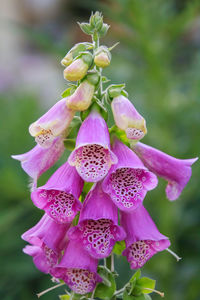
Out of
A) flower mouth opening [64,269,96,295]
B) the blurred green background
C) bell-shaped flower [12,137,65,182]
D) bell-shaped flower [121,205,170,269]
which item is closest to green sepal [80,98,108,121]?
bell-shaped flower [12,137,65,182]

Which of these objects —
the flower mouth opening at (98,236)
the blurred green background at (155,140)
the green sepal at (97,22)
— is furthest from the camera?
the blurred green background at (155,140)

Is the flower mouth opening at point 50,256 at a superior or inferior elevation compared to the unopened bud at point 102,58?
inferior

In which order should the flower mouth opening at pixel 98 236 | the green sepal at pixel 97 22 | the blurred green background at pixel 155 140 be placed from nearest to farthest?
the flower mouth opening at pixel 98 236
the green sepal at pixel 97 22
the blurred green background at pixel 155 140

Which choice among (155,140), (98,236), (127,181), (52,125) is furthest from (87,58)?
(155,140)

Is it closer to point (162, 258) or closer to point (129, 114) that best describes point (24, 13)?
point (162, 258)

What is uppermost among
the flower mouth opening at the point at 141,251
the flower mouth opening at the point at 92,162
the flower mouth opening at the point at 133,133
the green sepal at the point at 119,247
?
the flower mouth opening at the point at 133,133

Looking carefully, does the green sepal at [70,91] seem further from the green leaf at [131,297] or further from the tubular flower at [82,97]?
Result: the green leaf at [131,297]

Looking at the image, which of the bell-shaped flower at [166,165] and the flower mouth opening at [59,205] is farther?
the bell-shaped flower at [166,165]

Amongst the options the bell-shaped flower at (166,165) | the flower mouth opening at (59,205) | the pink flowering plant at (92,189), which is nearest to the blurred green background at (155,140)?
the bell-shaped flower at (166,165)

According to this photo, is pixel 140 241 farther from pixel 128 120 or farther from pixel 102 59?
pixel 102 59
